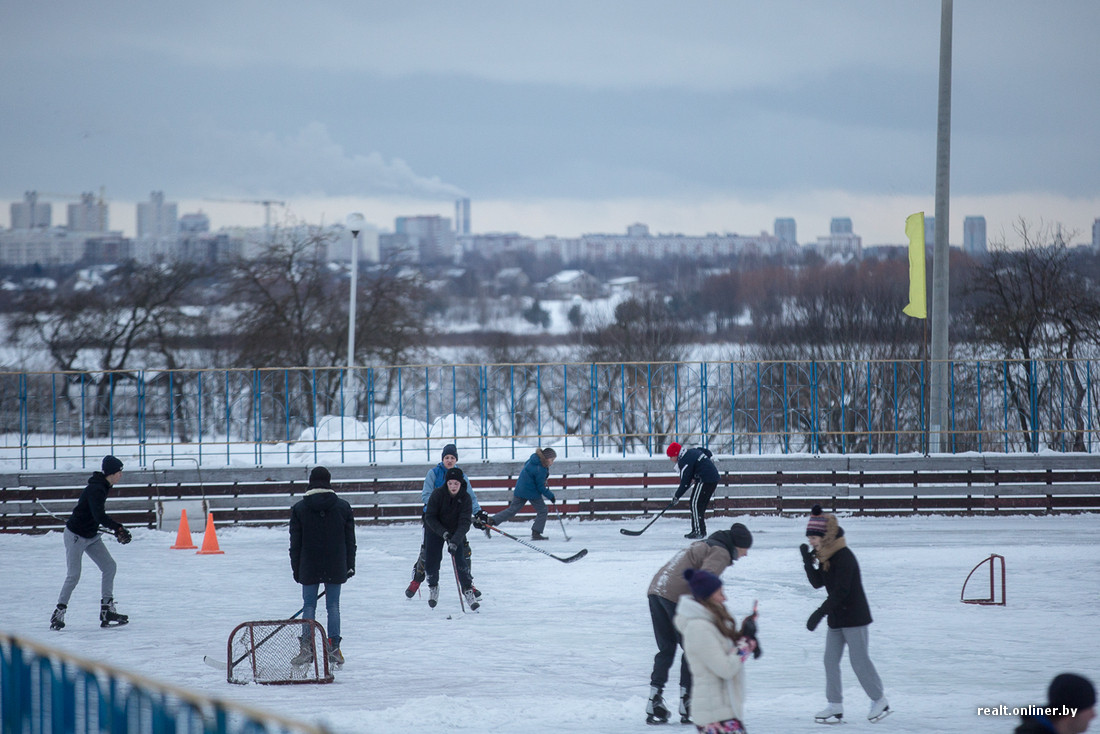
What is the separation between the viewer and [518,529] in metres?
18.3

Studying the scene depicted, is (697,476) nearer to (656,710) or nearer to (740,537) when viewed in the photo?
(656,710)

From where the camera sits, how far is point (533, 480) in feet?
54.3

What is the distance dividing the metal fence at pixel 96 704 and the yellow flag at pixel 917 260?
17257 mm

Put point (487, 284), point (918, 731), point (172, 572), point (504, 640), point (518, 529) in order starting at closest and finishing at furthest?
point (918, 731), point (504, 640), point (172, 572), point (518, 529), point (487, 284)

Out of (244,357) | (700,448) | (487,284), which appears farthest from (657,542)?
(487,284)

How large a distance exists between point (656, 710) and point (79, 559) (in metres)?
6.66

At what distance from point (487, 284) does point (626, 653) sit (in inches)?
4731

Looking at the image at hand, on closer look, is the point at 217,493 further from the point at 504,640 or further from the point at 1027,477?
the point at 1027,477

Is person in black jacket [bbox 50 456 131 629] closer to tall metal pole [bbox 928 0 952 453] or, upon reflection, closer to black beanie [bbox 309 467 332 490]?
black beanie [bbox 309 467 332 490]

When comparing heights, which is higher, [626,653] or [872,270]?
[872,270]

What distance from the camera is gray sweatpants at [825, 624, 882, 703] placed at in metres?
7.59

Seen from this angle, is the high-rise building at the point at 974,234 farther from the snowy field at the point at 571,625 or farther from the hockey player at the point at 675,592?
the hockey player at the point at 675,592

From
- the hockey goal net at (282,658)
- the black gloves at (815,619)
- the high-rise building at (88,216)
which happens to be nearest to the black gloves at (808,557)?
the black gloves at (815,619)

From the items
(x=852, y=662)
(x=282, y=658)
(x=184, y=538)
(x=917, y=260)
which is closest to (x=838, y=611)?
(x=852, y=662)
